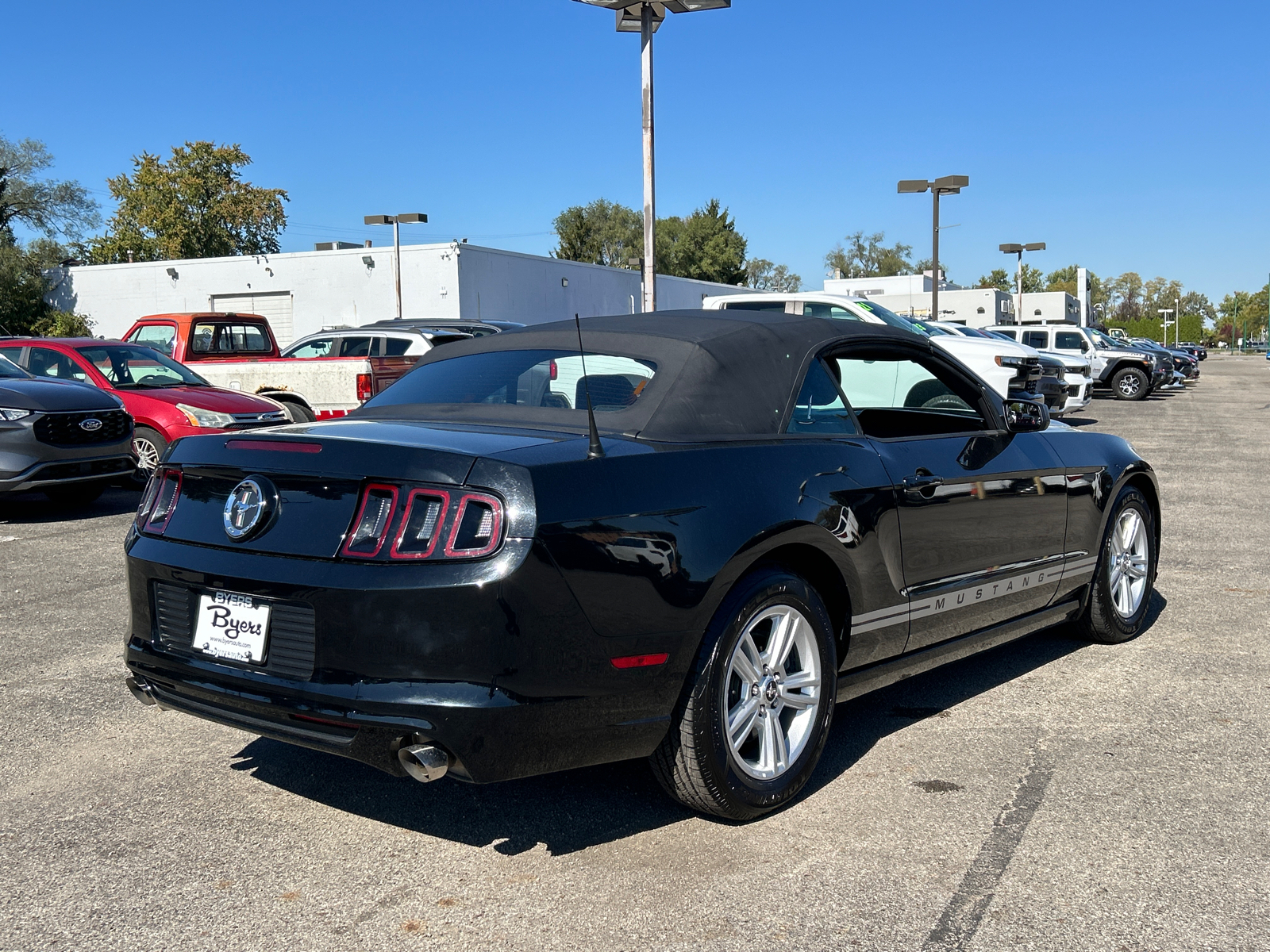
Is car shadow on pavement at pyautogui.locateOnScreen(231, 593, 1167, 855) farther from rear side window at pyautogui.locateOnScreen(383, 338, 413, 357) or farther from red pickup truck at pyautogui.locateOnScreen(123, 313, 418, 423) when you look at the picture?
rear side window at pyautogui.locateOnScreen(383, 338, 413, 357)

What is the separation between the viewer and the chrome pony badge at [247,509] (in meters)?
3.14

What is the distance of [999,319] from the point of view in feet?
229

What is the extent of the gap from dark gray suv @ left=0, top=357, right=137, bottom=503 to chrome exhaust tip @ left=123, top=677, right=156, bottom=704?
286 inches

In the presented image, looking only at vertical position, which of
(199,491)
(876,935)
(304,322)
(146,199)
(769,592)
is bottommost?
(876,935)

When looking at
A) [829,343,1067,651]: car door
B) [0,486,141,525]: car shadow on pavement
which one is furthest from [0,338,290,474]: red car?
[829,343,1067,651]: car door

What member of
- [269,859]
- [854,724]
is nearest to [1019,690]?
[854,724]

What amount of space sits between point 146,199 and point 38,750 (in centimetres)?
6856

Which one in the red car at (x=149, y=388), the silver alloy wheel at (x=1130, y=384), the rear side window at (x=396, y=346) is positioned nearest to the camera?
the red car at (x=149, y=388)

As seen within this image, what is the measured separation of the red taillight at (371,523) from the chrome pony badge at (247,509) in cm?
31

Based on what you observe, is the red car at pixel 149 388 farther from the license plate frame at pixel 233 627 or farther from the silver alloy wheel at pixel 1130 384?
the silver alloy wheel at pixel 1130 384

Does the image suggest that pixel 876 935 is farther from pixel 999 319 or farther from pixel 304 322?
pixel 999 319

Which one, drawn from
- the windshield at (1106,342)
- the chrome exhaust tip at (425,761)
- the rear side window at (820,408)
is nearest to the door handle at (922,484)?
the rear side window at (820,408)

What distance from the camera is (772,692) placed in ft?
11.5

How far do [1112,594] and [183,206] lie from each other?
68532mm
